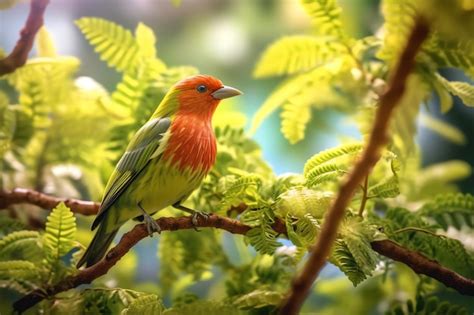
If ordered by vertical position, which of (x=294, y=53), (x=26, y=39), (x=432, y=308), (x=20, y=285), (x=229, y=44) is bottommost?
(x=432, y=308)

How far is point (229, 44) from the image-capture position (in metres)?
1.72

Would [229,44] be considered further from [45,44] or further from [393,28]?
[393,28]

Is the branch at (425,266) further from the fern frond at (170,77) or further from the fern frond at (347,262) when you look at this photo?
the fern frond at (170,77)

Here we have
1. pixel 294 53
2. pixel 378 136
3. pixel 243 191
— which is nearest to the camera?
pixel 378 136

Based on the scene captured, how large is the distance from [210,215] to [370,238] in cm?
22

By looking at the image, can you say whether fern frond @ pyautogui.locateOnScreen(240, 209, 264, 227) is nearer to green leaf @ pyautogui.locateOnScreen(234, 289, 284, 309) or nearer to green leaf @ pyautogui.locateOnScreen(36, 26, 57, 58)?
green leaf @ pyautogui.locateOnScreen(234, 289, 284, 309)

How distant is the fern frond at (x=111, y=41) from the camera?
1102mm

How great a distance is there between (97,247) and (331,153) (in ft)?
1.35

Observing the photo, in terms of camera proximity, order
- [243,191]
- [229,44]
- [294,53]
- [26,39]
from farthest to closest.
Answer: [229,44], [294,53], [26,39], [243,191]

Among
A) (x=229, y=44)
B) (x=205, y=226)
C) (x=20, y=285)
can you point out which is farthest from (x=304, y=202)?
(x=229, y=44)

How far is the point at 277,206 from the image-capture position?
0.87m

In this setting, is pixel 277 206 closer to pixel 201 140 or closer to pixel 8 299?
pixel 201 140

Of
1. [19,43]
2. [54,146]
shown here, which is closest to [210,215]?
[19,43]

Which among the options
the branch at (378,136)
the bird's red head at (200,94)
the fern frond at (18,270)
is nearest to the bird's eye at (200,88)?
the bird's red head at (200,94)
